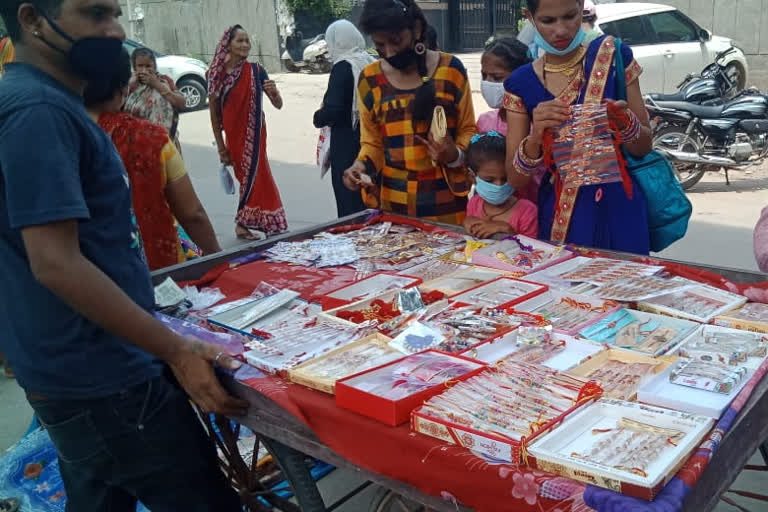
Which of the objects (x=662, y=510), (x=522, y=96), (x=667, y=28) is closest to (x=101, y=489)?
(x=662, y=510)

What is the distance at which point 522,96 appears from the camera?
2398mm

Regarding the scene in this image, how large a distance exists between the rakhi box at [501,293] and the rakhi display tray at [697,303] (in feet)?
0.97

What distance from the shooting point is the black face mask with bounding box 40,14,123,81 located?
1.43 meters

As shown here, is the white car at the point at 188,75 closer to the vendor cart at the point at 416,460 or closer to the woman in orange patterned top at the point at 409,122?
the woman in orange patterned top at the point at 409,122

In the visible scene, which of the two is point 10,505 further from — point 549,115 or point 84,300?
point 549,115

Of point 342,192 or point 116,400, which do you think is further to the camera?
point 342,192

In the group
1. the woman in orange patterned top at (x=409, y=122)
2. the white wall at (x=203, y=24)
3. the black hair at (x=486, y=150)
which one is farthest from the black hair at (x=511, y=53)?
the white wall at (x=203, y=24)

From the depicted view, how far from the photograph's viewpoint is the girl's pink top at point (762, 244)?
2.18 m

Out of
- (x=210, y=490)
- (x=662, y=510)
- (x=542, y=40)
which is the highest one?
(x=542, y=40)

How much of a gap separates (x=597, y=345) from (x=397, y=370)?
1.56ft

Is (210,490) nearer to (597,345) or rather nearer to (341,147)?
(597,345)

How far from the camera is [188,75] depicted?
540 inches

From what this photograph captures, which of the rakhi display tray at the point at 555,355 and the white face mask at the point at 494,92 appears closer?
the rakhi display tray at the point at 555,355

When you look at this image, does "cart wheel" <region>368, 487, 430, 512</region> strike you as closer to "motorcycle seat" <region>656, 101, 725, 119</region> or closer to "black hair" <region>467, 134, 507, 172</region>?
"black hair" <region>467, 134, 507, 172</region>
